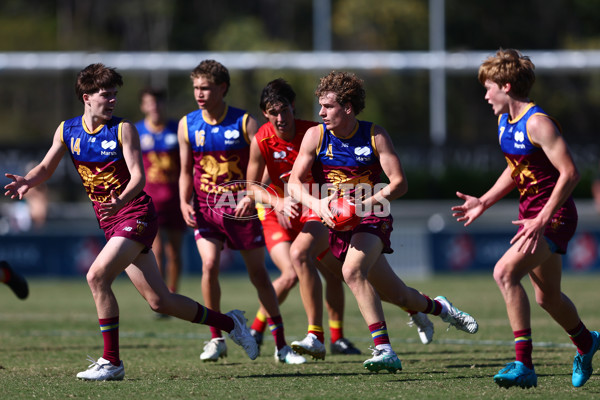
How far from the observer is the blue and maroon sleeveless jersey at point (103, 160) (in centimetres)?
705

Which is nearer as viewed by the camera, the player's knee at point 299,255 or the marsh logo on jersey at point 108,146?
the marsh logo on jersey at point 108,146

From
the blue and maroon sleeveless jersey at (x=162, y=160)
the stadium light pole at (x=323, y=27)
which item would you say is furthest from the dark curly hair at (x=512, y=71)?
the stadium light pole at (x=323, y=27)

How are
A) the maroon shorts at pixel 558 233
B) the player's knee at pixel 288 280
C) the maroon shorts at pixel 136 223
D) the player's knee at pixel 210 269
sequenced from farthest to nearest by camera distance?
the player's knee at pixel 288 280, the player's knee at pixel 210 269, the maroon shorts at pixel 136 223, the maroon shorts at pixel 558 233

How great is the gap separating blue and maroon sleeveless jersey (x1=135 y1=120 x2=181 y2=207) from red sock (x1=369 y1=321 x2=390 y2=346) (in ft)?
19.1

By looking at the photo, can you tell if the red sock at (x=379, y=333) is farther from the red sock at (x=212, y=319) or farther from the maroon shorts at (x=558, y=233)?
the maroon shorts at (x=558, y=233)

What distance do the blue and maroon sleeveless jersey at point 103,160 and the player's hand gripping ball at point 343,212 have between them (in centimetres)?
135

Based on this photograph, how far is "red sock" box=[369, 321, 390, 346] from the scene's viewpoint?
695 cm

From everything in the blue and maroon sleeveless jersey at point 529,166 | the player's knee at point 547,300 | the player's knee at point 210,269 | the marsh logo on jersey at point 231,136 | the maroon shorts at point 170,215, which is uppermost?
the marsh logo on jersey at point 231,136

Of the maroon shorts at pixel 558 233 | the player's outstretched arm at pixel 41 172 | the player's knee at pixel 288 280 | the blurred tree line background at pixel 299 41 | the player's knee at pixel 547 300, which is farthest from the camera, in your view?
the blurred tree line background at pixel 299 41

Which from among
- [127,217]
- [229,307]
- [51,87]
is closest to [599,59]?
[229,307]

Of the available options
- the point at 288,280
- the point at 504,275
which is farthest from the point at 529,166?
the point at 288,280

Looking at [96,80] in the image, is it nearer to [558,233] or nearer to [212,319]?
[212,319]

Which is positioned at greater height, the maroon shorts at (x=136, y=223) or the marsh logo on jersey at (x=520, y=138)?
the marsh logo on jersey at (x=520, y=138)

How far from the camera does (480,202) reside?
6844mm
